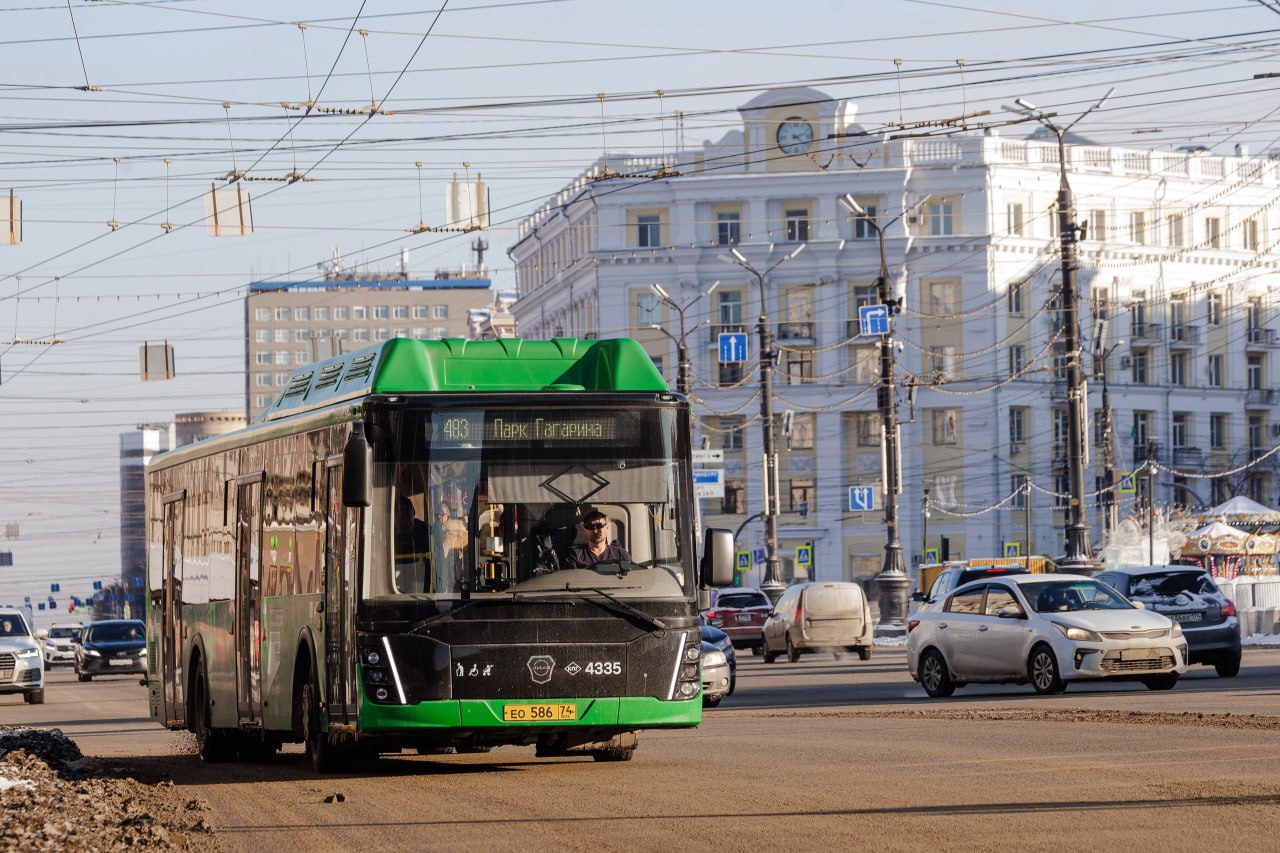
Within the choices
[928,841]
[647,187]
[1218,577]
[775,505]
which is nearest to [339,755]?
[928,841]

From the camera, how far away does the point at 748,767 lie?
52.8 ft

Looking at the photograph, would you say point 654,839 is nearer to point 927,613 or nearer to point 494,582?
point 494,582

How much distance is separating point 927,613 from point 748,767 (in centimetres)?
1295

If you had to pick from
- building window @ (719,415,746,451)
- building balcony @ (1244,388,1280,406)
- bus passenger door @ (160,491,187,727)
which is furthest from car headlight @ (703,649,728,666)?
building balcony @ (1244,388,1280,406)

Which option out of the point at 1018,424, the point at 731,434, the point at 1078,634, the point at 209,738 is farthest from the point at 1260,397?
the point at 209,738

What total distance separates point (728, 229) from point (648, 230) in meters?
3.49

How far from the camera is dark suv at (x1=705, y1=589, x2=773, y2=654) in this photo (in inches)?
2090

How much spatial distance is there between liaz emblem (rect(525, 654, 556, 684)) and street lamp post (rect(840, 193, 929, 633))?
3438 cm

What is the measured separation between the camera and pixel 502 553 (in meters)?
15.5

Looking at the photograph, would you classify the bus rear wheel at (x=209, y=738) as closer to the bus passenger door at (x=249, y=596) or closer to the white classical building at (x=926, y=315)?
the bus passenger door at (x=249, y=596)

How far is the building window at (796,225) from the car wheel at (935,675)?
7087cm

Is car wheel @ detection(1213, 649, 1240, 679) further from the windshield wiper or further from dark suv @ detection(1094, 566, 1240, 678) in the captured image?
the windshield wiper

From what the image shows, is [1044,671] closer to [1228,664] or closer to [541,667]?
[1228,664]

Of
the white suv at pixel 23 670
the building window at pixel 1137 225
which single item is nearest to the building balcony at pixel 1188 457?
the building window at pixel 1137 225
